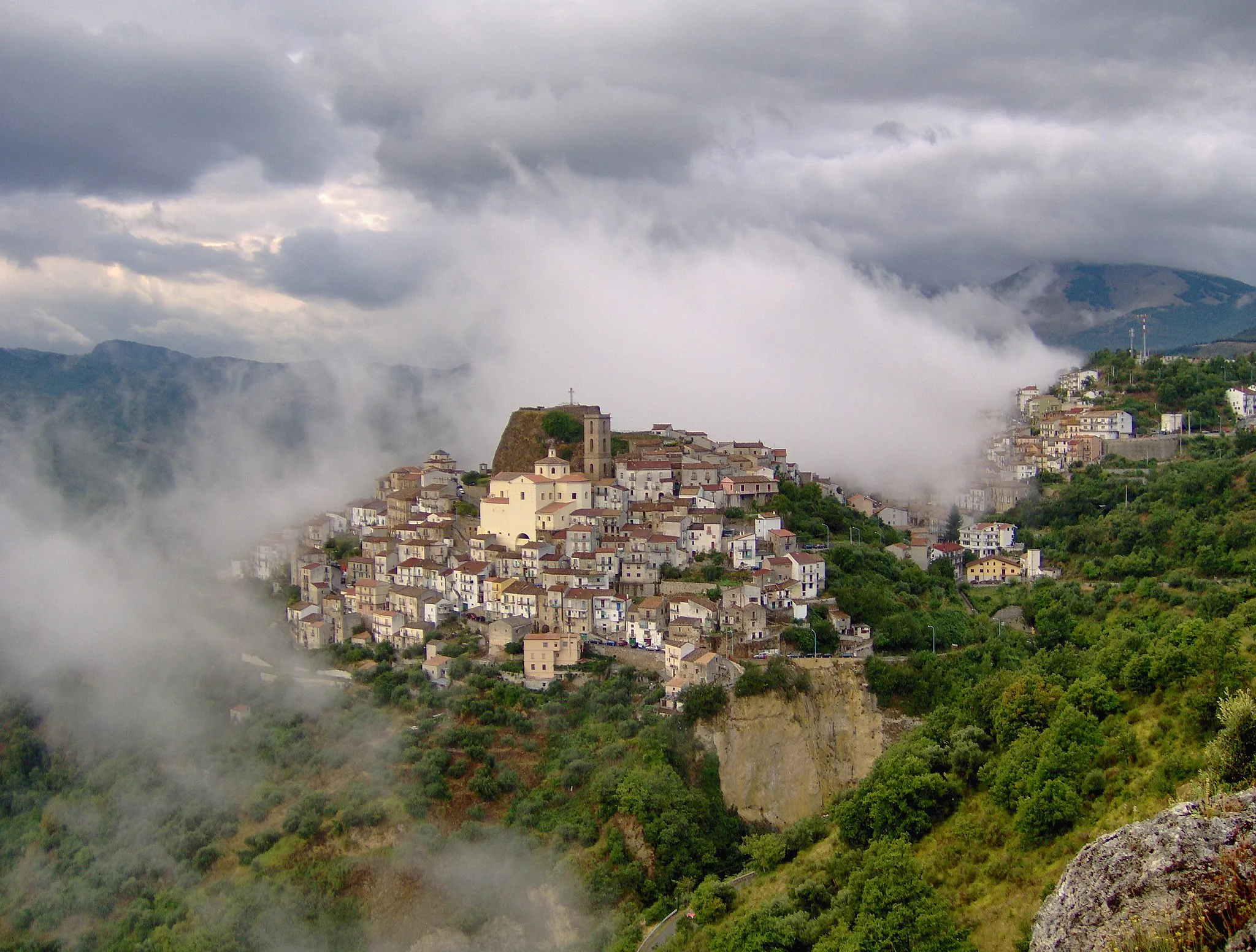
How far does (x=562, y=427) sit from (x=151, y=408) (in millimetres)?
55951

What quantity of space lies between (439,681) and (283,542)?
16196 millimetres

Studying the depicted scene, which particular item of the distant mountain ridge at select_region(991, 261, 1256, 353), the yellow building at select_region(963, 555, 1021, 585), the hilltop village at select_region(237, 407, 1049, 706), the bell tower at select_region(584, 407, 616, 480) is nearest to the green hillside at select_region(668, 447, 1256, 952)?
the hilltop village at select_region(237, 407, 1049, 706)

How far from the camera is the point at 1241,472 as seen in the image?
3662 cm

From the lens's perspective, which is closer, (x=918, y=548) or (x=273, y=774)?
(x=273, y=774)

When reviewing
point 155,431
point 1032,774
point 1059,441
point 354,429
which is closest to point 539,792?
point 1032,774

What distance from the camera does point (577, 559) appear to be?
33.0 m

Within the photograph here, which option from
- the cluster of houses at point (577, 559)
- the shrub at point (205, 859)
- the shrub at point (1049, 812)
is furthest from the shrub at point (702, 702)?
the shrub at point (205, 859)

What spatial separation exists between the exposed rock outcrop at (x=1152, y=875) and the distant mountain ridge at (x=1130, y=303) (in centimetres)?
11789

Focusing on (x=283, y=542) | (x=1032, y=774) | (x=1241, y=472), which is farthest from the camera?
(x=283, y=542)

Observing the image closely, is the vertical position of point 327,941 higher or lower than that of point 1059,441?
lower

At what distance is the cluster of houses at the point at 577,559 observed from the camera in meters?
30.0

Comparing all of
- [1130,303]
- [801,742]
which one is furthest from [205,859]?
[1130,303]

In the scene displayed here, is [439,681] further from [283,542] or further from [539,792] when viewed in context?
[283,542]

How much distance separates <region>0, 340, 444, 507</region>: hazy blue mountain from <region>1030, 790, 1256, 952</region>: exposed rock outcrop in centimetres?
6194
